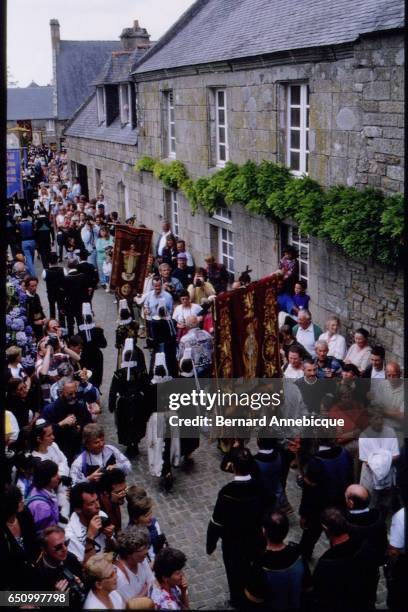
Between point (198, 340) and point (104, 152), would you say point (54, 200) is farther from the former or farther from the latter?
point (198, 340)

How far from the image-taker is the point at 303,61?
10500 millimetres

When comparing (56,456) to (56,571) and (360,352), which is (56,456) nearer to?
(56,571)

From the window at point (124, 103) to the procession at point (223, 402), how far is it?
5142 mm

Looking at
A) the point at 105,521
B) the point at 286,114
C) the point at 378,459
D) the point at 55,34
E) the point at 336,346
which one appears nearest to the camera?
the point at 105,521

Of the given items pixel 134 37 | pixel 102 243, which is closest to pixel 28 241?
pixel 102 243

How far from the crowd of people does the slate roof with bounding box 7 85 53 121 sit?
54482mm

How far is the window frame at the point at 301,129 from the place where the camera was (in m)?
10.9

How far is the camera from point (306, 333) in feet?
30.9

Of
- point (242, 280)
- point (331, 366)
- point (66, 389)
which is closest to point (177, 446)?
point (66, 389)

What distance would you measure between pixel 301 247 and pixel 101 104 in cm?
1559

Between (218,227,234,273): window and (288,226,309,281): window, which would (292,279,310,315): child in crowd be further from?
(218,227,234,273): window

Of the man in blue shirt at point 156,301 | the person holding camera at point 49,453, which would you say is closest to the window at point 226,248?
the man in blue shirt at point 156,301

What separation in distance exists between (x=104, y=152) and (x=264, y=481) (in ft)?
63.4

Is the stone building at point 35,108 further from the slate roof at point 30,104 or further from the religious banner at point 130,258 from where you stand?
the religious banner at point 130,258
